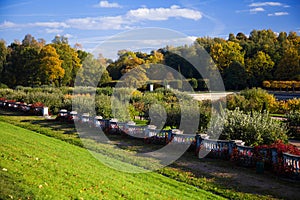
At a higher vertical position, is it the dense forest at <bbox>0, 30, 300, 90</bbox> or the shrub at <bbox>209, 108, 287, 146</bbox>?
the dense forest at <bbox>0, 30, 300, 90</bbox>

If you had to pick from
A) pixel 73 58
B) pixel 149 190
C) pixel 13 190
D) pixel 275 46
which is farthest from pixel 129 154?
pixel 275 46

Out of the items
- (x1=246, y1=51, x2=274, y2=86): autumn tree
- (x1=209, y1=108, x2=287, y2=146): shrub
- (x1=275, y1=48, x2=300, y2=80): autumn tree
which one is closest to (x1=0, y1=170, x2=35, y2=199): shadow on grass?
(x1=209, y1=108, x2=287, y2=146): shrub

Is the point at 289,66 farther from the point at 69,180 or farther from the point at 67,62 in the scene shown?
the point at 69,180

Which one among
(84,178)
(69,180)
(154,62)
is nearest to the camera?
(69,180)

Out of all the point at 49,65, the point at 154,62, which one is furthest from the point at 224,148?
the point at 154,62

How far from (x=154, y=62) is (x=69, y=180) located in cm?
4338

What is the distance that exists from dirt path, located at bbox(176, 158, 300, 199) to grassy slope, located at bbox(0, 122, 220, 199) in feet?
3.47

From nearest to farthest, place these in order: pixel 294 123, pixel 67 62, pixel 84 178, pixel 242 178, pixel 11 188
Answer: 1. pixel 11 188
2. pixel 84 178
3. pixel 242 178
4. pixel 294 123
5. pixel 67 62

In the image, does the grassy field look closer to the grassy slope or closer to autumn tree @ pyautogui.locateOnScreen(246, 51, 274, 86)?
the grassy slope

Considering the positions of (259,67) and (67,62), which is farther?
(259,67)

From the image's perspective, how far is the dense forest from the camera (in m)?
43.7

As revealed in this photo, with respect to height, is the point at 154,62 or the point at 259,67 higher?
the point at 154,62

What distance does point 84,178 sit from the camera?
7.36m

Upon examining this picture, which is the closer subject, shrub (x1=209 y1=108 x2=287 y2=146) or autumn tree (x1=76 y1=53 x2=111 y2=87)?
shrub (x1=209 y1=108 x2=287 y2=146)
